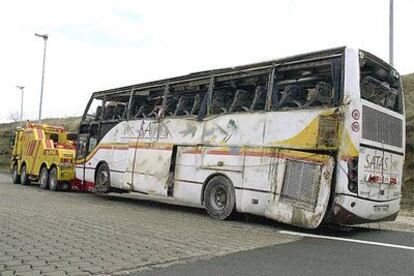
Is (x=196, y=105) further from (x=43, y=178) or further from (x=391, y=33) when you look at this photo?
(x=43, y=178)

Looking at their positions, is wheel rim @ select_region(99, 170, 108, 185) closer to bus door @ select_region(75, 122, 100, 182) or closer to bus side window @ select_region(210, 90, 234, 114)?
bus door @ select_region(75, 122, 100, 182)

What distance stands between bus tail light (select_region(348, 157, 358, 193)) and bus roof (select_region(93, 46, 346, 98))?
2123 mm

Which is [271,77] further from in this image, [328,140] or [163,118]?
[163,118]

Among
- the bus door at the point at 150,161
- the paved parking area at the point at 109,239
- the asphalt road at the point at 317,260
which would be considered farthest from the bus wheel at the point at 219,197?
the asphalt road at the point at 317,260

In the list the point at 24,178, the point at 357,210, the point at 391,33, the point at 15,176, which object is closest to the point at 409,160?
the point at 391,33

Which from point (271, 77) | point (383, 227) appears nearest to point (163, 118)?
point (271, 77)

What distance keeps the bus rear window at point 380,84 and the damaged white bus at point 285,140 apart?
0.03 meters

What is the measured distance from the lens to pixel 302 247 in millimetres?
8234

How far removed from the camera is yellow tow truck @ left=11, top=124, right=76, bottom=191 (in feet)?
69.8

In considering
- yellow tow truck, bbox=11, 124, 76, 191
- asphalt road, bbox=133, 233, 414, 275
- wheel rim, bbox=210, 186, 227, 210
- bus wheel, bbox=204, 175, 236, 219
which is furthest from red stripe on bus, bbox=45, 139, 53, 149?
asphalt road, bbox=133, 233, 414, 275

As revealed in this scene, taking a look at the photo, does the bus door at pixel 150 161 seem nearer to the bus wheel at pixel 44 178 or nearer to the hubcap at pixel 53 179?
the hubcap at pixel 53 179

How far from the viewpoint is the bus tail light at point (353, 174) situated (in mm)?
9602

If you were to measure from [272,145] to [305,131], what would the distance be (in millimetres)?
972

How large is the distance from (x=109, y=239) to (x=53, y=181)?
14.0 metres
